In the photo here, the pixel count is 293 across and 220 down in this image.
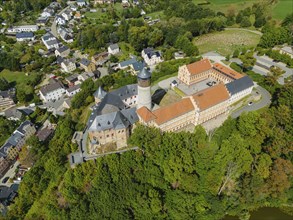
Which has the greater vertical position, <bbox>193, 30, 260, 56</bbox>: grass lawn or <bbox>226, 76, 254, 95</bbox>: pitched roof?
<bbox>226, 76, 254, 95</bbox>: pitched roof

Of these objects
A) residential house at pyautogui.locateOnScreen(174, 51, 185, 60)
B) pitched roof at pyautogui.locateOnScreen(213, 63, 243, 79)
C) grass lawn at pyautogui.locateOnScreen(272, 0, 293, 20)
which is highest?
pitched roof at pyautogui.locateOnScreen(213, 63, 243, 79)

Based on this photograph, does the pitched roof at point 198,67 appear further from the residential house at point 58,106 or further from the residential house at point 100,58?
the residential house at point 100,58

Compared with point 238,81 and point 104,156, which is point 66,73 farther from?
point 238,81

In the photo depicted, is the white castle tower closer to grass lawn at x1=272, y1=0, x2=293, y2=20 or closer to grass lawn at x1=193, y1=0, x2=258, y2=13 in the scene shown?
grass lawn at x1=272, y1=0, x2=293, y2=20

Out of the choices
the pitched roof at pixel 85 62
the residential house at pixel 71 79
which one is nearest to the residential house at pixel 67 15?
the pitched roof at pixel 85 62

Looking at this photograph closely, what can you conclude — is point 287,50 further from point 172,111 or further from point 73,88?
point 73,88

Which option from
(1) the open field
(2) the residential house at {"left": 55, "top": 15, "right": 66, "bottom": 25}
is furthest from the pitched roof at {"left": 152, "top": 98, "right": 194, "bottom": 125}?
(2) the residential house at {"left": 55, "top": 15, "right": 66, "bottom": 25}
